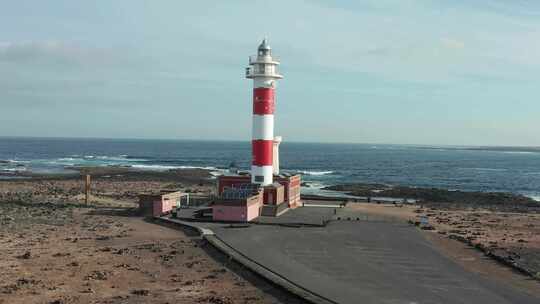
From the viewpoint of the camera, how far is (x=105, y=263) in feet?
66.7

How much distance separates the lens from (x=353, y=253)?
2241 centimetres

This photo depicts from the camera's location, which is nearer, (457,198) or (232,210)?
(232,210)

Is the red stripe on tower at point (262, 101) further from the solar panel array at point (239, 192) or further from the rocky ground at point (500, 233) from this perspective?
the rocky ground at point (500, 233)

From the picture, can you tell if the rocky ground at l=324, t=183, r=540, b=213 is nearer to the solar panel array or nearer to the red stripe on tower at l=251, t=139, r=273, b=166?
the red stripe on tower at l=251, t=139, r=273, b=166

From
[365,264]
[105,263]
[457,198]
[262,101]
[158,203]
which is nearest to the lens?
[105,263]

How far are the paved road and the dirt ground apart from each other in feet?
3.16

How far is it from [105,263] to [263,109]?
15870mm

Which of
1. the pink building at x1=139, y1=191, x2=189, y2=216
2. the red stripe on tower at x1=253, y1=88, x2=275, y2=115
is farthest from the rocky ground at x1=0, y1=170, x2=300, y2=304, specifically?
the red stripe on tower at x1=253, y1=88, x2=275, y2=115

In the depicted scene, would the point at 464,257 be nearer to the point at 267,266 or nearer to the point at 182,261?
the point at 267,266

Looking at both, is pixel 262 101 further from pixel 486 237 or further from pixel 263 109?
pixel 486 237

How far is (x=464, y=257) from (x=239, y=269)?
9304 mm

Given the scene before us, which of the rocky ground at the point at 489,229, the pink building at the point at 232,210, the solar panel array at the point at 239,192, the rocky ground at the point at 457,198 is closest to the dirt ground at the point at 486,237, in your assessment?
the rocky ground at the point at 489,229

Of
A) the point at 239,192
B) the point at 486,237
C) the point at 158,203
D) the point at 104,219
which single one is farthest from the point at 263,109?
the point at 486,237

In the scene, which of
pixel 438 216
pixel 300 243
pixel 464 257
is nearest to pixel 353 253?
pixel 300 243
